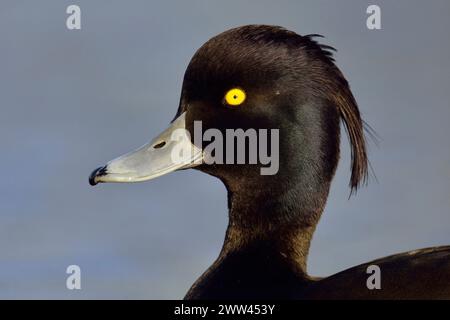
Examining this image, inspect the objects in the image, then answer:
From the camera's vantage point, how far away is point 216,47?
4.75 metres

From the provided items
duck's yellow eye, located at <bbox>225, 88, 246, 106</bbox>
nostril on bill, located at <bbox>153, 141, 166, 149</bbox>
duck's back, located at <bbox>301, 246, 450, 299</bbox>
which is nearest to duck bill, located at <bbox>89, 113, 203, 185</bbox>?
nostril on bill, located at <bbox>153, 141, 166, 149</bbox>

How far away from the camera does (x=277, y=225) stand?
4.92 metres

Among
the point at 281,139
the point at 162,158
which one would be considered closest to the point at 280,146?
the point at 281,139

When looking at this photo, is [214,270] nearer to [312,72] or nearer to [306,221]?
[306,221]

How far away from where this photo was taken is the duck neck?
4.89 meters

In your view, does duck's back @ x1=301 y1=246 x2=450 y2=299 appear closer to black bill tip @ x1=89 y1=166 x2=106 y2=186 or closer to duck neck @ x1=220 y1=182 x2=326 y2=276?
duck neck @ x1=220 y1=182 x2=326 y2=276

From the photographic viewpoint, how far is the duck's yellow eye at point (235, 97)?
4836mm

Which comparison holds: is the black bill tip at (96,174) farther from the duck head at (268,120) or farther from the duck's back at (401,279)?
the duck's back at (401,279)

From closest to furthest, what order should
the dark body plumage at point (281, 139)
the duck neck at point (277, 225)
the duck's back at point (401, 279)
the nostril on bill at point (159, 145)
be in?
the duck's back at point (401, 279)
the dark body plumage at point (281, 139)
the duck neck at point (277, 225)
the nostril on bill at point (159, 145)

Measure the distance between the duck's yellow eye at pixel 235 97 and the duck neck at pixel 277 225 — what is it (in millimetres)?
411

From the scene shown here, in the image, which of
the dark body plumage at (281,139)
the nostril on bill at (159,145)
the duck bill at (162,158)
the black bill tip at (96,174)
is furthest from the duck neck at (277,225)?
the black bill tip at (96,174)

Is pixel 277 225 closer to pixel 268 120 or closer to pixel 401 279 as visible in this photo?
pixel 268 120
